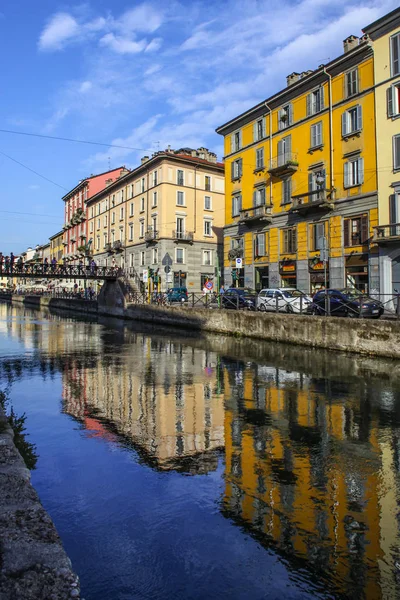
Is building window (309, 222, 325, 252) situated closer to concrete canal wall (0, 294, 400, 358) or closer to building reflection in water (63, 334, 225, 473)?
concrete canal wall (0, 294, 400, 358)

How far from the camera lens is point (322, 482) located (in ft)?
18.3

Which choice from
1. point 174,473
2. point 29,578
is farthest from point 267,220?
point 29,578

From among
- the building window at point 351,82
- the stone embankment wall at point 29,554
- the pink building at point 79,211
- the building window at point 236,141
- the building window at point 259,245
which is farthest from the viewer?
the pink building at point 79,211

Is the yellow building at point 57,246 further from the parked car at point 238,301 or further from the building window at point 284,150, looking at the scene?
the parked car at point 238,301

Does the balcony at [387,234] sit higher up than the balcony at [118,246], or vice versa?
the balcony at [118,246]

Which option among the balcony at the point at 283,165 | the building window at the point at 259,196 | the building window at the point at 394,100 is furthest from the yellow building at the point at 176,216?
the building window at the point at 394,100

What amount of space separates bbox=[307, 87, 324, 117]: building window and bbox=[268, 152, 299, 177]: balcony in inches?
124

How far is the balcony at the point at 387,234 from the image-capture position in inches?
1011

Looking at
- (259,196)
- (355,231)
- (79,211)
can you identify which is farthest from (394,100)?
(79,211)

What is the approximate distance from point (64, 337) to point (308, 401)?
17835 millimetres

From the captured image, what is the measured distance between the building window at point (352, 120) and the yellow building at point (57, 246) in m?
71.3

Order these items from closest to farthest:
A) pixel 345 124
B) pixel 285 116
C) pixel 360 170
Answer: pixel 360 170 → pixel 345 124 → pixel 285 116

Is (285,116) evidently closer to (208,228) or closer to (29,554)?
(208,228)

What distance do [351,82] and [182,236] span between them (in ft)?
77.3
